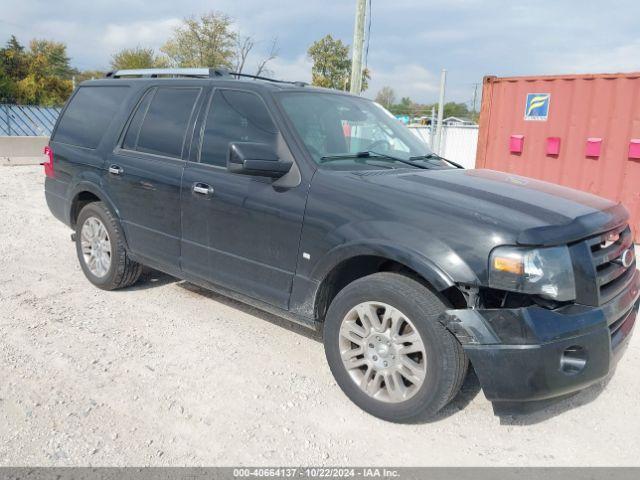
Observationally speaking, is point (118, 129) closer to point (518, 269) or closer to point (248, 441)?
point (248, 441)

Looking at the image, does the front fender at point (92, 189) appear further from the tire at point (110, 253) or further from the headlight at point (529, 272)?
the headlight at point (529, 272)

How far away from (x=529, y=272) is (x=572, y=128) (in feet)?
22.3

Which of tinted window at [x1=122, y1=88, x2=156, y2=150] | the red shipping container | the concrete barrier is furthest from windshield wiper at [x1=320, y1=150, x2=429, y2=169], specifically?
the concrete barrier

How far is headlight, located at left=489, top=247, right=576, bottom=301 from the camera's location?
2.68m

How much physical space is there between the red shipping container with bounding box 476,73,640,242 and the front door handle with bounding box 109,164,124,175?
6.84m

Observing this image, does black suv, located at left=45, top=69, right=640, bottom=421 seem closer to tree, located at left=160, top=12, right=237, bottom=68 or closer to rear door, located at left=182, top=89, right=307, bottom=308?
rear door, located at left=182, top=89, right=307, bottom=308

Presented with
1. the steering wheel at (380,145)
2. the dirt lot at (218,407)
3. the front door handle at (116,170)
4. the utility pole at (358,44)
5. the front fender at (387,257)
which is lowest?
the dirt lot at (218,407)

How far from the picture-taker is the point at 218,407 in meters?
3.26

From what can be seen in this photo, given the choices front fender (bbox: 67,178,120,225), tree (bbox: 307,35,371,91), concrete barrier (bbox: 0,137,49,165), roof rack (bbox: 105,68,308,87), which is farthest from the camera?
tree (bbox: 307,35,371,91)

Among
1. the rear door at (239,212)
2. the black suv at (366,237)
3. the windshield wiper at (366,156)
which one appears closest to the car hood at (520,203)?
the black suv at (366,237)

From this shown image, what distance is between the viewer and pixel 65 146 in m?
5.36

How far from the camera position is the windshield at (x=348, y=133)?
3.68 meters

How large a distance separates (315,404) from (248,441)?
0.53 meters

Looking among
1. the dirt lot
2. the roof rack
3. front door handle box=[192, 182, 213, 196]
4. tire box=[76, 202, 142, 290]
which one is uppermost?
the roof rack
